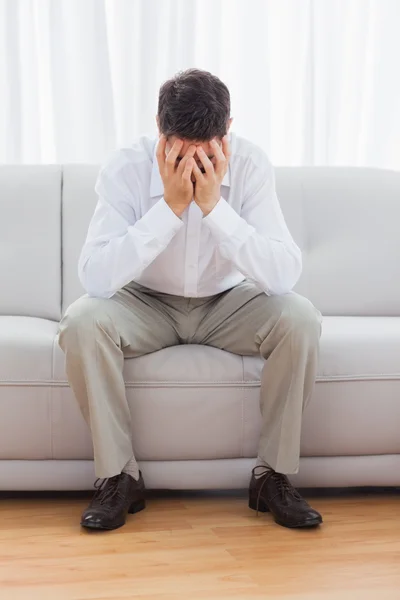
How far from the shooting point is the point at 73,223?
2.43 m

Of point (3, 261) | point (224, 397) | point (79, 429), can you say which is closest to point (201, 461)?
point (224, 397)

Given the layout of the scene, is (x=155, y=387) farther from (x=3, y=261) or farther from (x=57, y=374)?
(x=3, y=261)

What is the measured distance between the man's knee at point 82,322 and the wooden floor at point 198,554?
420mm

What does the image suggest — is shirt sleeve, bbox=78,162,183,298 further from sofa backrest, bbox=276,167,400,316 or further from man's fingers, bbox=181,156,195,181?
sofa backrest, bbox=276,167,400,316

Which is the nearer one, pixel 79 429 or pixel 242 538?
pixel 242 538

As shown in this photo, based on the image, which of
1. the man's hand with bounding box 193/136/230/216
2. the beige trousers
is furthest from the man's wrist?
the beige trousers

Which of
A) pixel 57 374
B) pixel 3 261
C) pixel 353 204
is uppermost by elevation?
pixel 353 204

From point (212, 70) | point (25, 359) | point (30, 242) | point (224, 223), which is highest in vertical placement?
point (212, 70)

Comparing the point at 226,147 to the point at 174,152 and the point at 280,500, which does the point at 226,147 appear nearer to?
the point at 174,152

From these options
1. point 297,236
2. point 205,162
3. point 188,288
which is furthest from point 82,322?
point 297,236

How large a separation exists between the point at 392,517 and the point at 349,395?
0.98 ft

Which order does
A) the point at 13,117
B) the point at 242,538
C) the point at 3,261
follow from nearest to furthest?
the point at 242,538 < the point at 3,261 < the point at 13,117

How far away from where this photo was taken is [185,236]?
198cm

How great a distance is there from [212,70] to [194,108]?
1.43 m
